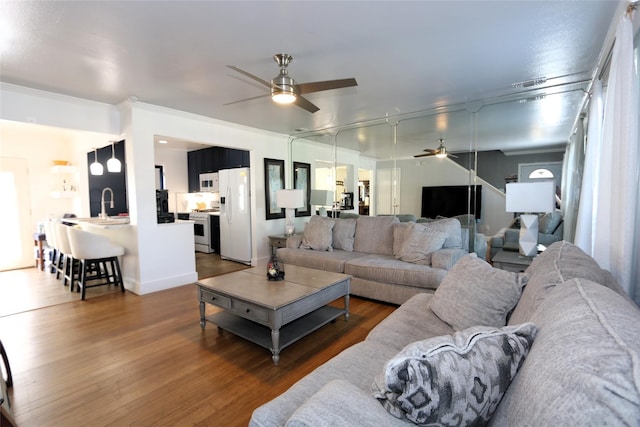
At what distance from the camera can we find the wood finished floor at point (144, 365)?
180 cm

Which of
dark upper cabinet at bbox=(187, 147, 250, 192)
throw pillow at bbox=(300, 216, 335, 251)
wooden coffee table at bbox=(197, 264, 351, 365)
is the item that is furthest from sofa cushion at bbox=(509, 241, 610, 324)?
dark upper cabinet at bbox=(187, 147, 250, 192)

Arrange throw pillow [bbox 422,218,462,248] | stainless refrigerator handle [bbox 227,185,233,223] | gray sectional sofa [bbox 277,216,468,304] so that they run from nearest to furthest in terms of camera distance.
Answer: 1. gray sectional sofa [bbox 277,216,468,304]
2. throw pillow [bbox 422,218,462,248]
3. stainless refrigerator handle [bbox 227,185,233,223]

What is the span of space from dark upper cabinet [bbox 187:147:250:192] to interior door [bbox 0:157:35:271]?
3.02 metres

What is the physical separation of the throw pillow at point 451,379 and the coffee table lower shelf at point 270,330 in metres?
1.63

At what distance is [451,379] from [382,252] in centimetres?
338

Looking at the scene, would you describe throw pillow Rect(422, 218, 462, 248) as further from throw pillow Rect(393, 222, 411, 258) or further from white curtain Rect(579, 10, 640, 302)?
white curtain Rect(579, 10, 640, 302)

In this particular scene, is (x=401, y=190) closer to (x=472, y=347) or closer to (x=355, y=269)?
(x=355, y=269)

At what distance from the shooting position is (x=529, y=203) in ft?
9.46

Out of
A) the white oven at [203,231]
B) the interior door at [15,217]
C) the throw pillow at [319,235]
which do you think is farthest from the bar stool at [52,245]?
the throw pillow at [319,235]

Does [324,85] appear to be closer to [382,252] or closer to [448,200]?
[382,252]

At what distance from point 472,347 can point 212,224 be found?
261 inches

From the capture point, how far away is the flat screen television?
183 inches

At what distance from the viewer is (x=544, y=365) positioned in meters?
0.72

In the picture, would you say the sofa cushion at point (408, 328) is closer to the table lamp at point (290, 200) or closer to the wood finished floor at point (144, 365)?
the wood finished floor at point (144, 365)
